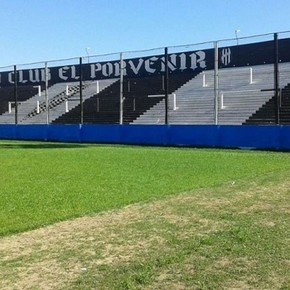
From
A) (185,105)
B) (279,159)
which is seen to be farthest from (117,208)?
(185,105)

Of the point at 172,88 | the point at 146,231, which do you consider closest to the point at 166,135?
the point at 172,88

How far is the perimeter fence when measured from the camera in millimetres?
31609

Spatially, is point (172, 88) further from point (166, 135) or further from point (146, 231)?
point (146, 231)

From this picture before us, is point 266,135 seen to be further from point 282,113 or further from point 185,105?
point 185,105

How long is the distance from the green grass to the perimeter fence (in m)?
11.2

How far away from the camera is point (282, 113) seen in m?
29.5

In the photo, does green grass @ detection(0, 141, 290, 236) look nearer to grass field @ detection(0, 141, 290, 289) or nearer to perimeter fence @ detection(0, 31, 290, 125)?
grass field @ detection(0, 141, 290, 289)

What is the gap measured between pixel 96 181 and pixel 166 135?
59.8ft

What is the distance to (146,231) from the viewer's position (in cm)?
711

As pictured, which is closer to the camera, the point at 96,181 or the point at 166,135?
the point at 96,181

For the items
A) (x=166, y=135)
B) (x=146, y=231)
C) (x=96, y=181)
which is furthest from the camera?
(x=166, y=135)

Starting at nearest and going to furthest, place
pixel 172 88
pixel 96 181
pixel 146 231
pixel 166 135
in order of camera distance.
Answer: pixel 146 231 → pixel 96 181 → pixel 166 135 → pixel 172 88

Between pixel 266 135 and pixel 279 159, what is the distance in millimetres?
7017

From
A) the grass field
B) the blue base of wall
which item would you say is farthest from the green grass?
the blue base of wall
